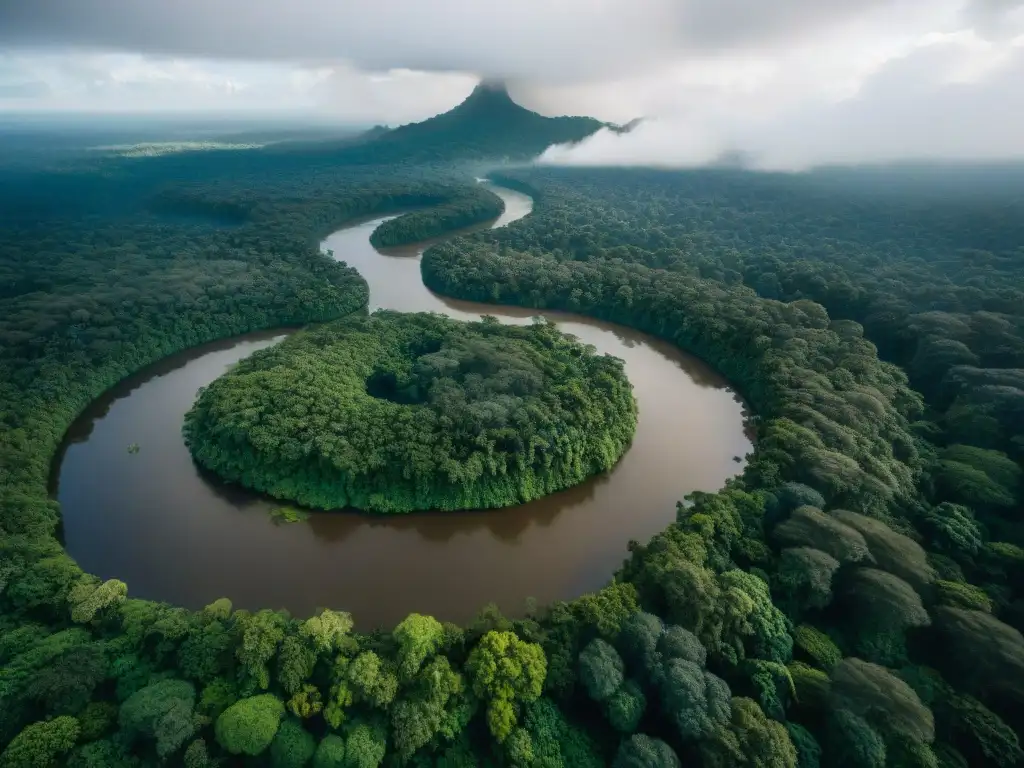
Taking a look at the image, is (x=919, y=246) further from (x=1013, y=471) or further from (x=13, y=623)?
(x=13, y=623)

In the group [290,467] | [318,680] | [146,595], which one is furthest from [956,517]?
[146,595]

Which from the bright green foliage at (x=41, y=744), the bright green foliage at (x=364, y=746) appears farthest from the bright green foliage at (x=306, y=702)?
the bright green foliage at (x=41, y=744)

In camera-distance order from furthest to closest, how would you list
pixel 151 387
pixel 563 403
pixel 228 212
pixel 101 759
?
pixel 228 212, pixel 151 387, pixel 563 403, pixel 101 759

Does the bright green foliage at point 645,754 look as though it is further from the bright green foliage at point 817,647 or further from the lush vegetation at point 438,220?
the lush vegetation at point 438,220

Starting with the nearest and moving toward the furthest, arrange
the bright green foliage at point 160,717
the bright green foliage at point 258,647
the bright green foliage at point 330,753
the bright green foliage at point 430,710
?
1. the bright green foliage at point 160,717
2. the bright green foliage at point 330,753
3. the bright green foliage at point 430,710
4. the bright green foliage at point 258,647

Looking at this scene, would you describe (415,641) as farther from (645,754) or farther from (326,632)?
(645,754)
